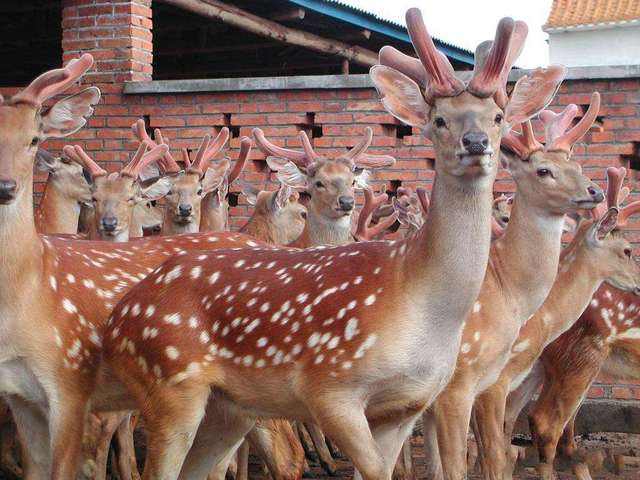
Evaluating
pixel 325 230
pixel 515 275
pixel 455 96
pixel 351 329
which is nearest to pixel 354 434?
pixel 351 329

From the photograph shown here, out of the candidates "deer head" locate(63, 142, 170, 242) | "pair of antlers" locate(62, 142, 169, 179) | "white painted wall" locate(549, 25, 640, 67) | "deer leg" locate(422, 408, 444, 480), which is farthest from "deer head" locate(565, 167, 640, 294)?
"white painted wall" locate(549, 25, 640, 67)

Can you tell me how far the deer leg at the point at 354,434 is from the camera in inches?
186

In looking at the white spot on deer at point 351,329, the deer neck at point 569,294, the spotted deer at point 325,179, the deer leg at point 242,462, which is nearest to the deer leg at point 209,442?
the white spot on deer at point 351,329

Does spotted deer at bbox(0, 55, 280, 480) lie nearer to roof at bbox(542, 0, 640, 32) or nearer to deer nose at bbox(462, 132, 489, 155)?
deer nose at bbox(462, 132, 489, 155)

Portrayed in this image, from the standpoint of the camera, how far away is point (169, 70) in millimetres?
16516

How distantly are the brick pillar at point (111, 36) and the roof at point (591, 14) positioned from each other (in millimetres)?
18327

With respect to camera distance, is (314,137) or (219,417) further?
(314,137)

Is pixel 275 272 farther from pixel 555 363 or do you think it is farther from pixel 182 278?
pixel 555 363

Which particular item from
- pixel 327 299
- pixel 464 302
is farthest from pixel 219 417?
pixel 464 302

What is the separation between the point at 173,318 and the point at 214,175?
4279 mm

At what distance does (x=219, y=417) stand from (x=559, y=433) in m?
2.75

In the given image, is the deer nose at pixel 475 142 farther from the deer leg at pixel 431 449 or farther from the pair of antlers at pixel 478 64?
the deer leg at pixel 431 449

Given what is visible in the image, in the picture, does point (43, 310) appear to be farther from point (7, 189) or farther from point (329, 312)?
point (329, 312)

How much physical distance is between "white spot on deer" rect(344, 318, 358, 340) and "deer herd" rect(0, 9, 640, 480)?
0.04 ft
